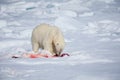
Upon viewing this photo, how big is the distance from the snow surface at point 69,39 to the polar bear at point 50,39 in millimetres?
432

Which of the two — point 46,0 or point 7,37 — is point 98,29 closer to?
point 7,37

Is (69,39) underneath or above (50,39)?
underneath

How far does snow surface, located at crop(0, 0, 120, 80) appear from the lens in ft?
15.1

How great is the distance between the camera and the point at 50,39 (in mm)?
8125

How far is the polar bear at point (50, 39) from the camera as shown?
799cm

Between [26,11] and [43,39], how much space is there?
14.5 metres

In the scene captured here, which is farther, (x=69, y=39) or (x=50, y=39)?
(x=69, y=39)

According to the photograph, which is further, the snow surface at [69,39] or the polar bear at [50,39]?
the polar bear at [50,39]

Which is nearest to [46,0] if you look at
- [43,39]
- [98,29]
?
[98,29]

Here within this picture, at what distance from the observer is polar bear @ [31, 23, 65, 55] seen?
26.2 ft

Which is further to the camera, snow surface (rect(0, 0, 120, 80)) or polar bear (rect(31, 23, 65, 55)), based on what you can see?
polar bear (rect(31, 23, 65, 55))

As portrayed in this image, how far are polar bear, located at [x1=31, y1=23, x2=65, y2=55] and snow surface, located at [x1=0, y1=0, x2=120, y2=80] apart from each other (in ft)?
1.42

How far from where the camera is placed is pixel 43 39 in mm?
8516

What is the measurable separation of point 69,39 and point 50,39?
472 cm
